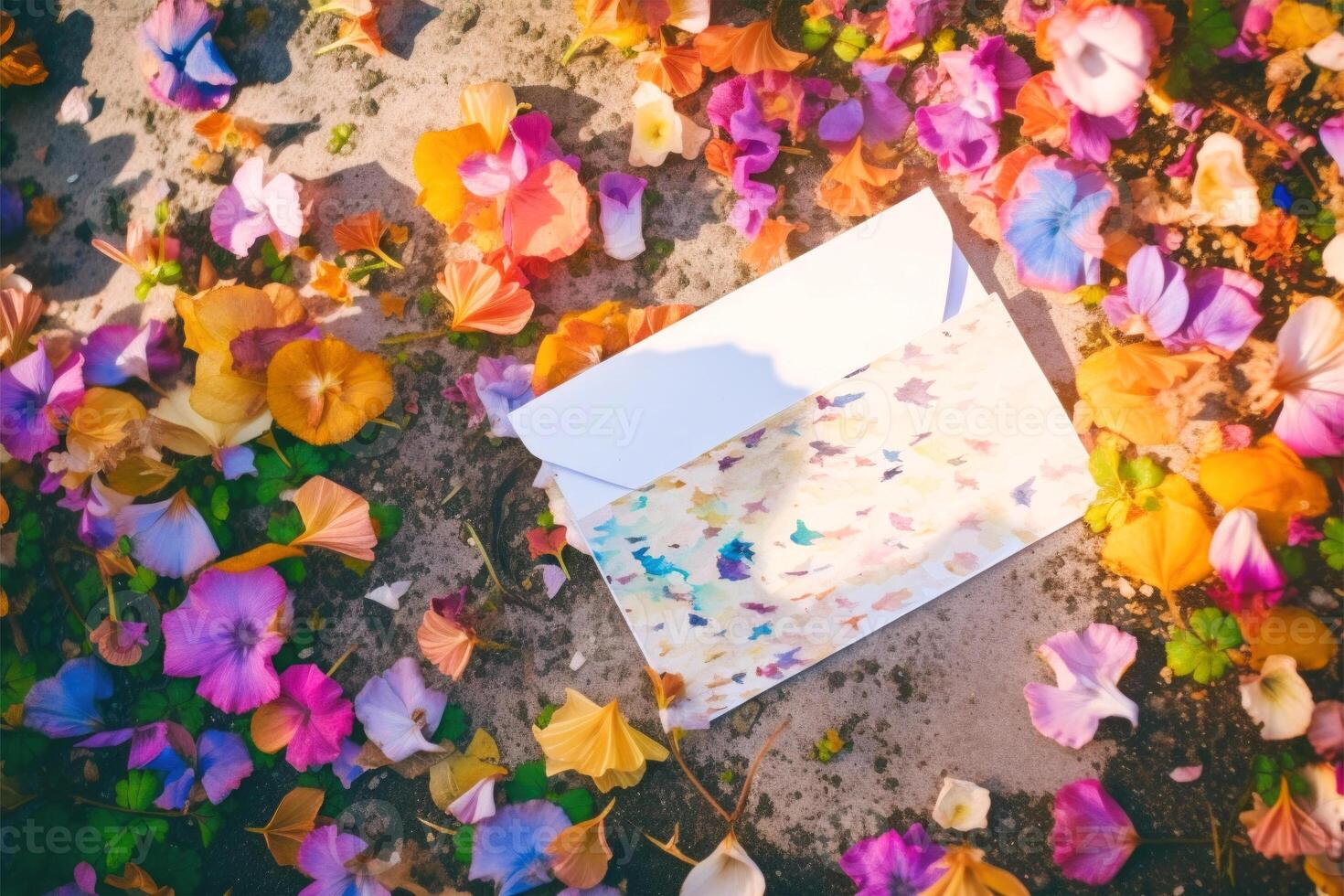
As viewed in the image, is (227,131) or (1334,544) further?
(227,131)

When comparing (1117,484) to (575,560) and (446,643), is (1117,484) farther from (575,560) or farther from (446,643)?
(446,643)

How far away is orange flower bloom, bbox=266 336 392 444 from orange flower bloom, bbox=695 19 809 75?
2.38ft

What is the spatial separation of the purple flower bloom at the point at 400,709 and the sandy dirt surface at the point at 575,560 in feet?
0.13

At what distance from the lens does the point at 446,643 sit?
1299mm

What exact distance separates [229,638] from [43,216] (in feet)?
2.92

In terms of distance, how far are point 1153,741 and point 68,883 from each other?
1.70 meters

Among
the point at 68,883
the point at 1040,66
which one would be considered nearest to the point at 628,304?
the point at 1040,66

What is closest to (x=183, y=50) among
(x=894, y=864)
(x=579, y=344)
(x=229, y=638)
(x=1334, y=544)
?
(x=579, y=344)

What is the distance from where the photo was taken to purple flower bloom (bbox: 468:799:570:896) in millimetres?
1282

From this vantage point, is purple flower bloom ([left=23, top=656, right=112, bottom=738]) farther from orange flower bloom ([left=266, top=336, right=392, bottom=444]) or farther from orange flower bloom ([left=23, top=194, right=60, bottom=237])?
orange flower bloom ([left=23, top=194, right=60, bottom=237])

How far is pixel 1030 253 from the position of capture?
126 cm

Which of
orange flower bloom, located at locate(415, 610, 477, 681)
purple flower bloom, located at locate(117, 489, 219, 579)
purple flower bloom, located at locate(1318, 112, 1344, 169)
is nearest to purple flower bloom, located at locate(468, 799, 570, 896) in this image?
orange flower bloom, located at locate(415, 610, 477, 681)

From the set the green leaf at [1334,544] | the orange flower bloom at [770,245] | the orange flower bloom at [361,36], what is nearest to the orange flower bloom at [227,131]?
the orange flower bloom at [361,36]

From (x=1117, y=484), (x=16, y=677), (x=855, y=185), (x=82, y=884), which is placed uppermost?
(x=855, y=185)
